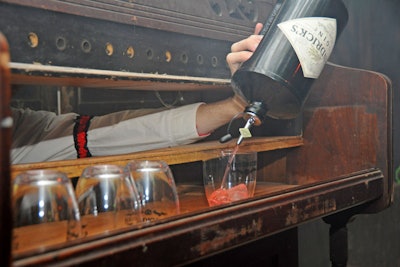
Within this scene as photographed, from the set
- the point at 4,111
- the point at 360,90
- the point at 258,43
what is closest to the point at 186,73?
the point at 258,43

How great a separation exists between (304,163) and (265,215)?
862 mm

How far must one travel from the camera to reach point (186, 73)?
1.28 m

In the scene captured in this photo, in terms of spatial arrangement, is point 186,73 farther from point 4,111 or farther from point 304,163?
point 4,111

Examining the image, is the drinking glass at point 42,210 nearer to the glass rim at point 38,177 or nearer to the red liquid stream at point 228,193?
the glass rim at point 38,177

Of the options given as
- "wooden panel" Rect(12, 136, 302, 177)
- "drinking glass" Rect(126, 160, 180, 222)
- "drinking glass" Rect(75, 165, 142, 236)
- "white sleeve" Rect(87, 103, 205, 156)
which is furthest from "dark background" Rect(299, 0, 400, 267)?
"drinking glass" Rect(75, 165, 142, 236)

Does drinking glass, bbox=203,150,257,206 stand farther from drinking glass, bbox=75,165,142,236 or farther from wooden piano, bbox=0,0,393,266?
drinking glass, bbox=75,165,142,236

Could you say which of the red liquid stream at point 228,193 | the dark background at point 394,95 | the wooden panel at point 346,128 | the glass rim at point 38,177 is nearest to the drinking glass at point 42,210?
the glass rim at point 38,177

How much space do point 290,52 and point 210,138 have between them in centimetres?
76

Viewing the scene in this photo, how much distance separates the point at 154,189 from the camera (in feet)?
2.74

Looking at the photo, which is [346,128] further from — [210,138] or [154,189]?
[154,189]

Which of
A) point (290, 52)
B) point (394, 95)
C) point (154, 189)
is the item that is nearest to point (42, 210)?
point (154, 189)

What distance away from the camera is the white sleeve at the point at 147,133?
1560 mm

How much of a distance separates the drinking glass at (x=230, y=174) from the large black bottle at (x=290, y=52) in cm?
12

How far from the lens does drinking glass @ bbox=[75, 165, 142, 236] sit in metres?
0.75
